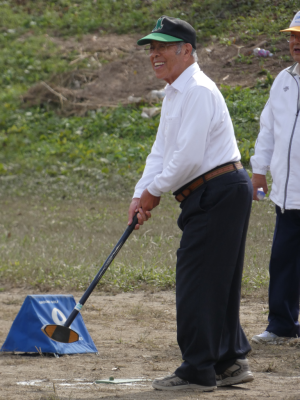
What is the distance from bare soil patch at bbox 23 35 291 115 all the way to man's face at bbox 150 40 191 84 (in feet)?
41.7

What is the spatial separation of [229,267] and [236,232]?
208 mm

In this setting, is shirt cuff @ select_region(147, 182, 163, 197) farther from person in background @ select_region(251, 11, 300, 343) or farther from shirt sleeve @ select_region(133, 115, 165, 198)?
person in background @ select_region(251, 11, 300, 343)

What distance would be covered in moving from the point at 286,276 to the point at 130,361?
133 centimetres

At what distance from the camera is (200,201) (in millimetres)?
3688

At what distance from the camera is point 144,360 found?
14.9 feet

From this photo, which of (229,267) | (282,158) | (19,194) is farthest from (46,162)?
(229,267)

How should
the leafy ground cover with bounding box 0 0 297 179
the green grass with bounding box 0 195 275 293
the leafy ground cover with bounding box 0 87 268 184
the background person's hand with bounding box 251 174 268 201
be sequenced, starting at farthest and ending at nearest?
the leafy ground cover with bounding box 0 0 297 179 < the leafy ground cover with bounding box 0 87 268 184 < the green grass with bounding box 0 195 275 293 < the background person's hand with bounding box 251 174 268 201

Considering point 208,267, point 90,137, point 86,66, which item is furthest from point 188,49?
point 86,66

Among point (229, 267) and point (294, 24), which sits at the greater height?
point (294, 24)

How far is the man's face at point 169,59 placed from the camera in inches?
148

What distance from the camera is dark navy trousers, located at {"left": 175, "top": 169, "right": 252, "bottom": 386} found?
3656mm

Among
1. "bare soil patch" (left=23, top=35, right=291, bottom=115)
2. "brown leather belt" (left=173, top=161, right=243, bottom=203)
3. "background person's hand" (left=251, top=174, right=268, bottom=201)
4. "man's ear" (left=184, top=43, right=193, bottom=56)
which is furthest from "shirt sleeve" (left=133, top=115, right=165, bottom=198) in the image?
"bare soil patch" (left=23, top=35, right=291, bottom=115)

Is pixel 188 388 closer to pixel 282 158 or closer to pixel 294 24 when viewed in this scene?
pixel 282 158

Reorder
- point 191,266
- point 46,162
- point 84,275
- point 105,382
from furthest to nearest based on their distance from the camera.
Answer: point 46,162
point 84,275
point 105,382
point 191,266
